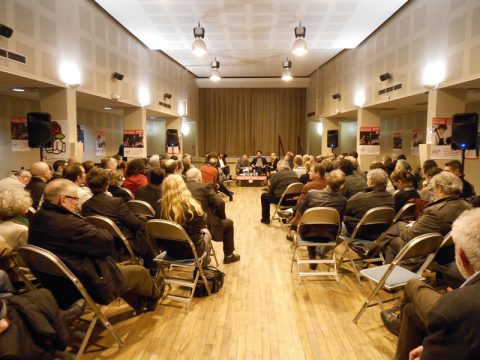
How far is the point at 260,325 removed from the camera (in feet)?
11.1

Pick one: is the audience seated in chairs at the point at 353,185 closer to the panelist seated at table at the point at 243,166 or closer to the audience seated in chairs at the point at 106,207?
the audience seated in chairs at the point at 106,207

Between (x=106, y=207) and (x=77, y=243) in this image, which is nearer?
(x=77, y=243)

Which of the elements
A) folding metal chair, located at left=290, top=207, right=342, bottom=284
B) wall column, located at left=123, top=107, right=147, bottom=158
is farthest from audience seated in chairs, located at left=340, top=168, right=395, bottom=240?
wall column, located at left=123, top=107, right=147, bottom=158

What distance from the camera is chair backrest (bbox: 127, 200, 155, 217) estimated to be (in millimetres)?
4312

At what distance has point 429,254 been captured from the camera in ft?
10.6

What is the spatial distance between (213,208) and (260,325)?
1.66 meters

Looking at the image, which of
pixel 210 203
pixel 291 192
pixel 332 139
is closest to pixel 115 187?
pixel 210 203

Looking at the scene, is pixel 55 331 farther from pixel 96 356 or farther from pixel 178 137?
pixel 178 137

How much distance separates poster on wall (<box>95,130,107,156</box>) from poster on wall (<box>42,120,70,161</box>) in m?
4.98

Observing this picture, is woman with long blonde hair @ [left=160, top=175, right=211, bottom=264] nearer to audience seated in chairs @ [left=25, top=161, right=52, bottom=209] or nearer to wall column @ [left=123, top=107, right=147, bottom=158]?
audience seated in chairs @ [left=25, top=161, right=52, bottom=209]

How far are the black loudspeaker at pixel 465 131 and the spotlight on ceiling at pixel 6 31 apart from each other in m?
6.44

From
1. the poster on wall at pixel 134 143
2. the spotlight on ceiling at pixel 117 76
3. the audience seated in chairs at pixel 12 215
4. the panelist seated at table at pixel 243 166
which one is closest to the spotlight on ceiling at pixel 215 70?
the poster on wall at pixel 134 143

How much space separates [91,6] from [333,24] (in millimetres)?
5404

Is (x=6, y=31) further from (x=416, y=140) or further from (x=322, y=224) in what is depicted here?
(x=416, y=140)
